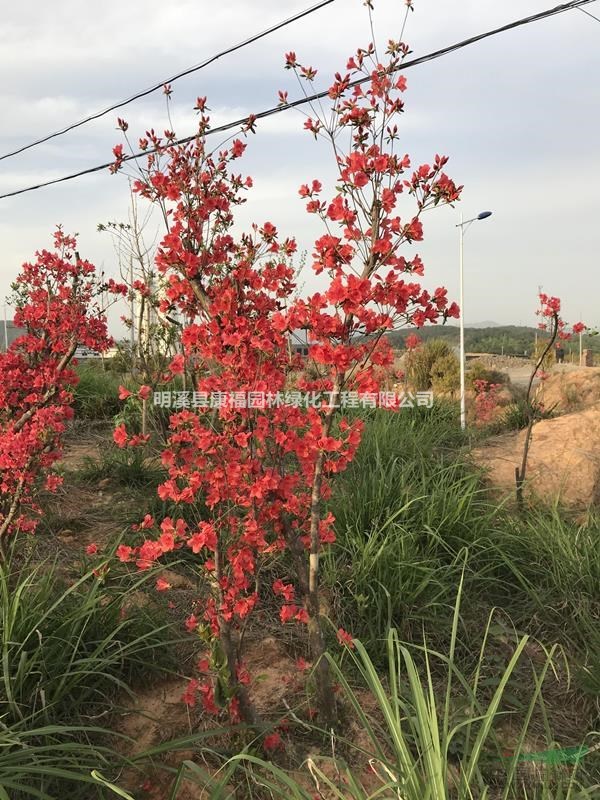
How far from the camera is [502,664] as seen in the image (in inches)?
121

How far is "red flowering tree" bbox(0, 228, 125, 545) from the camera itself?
328 centimetres

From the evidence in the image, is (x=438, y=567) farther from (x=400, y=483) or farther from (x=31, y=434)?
(x=31, y=434)

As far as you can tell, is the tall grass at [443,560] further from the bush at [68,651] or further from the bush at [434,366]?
the bush at [434,366]

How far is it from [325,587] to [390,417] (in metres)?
2.91

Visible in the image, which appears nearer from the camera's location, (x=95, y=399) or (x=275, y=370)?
(x=275, y=370)

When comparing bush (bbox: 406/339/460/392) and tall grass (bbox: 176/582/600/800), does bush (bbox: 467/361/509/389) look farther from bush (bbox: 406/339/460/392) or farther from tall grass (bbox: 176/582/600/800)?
tall grass (bbox: 176/582/600/800)

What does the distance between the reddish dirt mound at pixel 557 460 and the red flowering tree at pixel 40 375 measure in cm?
339

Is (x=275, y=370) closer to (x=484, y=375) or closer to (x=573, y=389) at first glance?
(x=573, y=389)

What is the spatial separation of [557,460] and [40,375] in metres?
4.35

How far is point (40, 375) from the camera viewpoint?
Answer: 3.76 meters

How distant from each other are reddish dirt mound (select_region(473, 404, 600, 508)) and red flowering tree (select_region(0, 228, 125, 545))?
339 centimetres

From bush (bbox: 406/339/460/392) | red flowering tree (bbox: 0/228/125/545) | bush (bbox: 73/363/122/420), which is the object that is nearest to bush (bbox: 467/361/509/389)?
bush (bbox: 406/339/460/392)


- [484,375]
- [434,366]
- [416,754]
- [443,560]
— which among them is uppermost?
[434,366]

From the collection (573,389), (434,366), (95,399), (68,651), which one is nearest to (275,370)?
(68,651)
